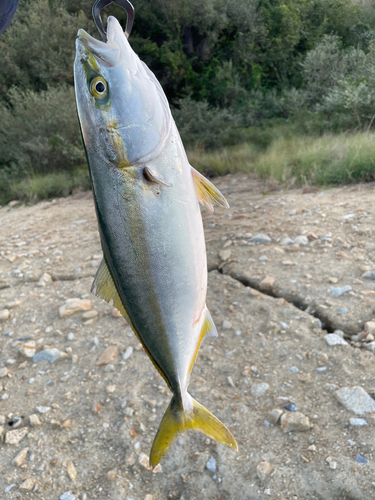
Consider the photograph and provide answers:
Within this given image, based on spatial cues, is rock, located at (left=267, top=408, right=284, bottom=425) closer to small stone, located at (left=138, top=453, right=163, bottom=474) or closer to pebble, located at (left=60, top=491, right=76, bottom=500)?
small stone, located at (left=138, top=453, right=163, bottom=474)

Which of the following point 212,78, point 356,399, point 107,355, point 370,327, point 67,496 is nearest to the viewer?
point 67,496

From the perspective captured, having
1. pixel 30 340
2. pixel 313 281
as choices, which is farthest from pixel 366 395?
pixel 30 340

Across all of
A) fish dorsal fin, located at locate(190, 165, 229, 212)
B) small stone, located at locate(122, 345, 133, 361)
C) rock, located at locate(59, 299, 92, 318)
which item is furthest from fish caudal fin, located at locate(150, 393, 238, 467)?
rock, located at locate(59, 299, 92, 318)

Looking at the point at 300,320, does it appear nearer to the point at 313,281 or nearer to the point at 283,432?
the point at 313,281

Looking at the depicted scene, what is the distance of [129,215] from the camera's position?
96 cm

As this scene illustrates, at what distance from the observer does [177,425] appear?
126cm

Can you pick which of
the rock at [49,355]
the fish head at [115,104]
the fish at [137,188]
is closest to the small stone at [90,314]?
the rock at [49,355]

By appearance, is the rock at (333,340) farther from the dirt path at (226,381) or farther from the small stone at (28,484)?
the small stone at (28,484)

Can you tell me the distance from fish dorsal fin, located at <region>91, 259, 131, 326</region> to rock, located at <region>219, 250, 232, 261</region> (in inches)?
96.0

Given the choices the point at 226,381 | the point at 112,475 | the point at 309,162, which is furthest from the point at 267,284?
the point at 309,162

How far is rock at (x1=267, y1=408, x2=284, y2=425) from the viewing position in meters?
2.02

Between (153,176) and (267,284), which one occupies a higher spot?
(153,176)

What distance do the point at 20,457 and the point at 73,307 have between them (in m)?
1.23

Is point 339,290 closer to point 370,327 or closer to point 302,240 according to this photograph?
point 370,327
